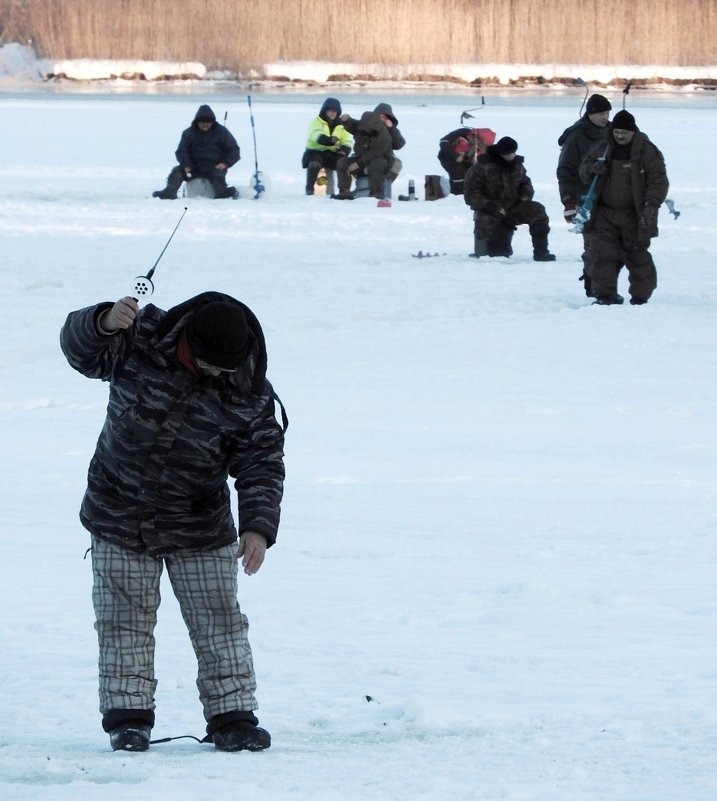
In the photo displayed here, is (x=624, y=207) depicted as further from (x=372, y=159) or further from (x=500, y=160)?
(x=372, y=159)

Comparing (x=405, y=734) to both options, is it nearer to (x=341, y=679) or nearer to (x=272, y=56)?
(x=341, y=679)

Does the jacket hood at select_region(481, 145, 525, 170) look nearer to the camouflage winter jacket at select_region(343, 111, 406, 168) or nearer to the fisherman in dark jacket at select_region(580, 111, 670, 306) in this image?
the fisherman in dark jacket at select_region(580, 111, 670, 306)

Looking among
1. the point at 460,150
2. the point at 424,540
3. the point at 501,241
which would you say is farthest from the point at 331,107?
the point at 424,540

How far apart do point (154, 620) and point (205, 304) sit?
0.69 metres

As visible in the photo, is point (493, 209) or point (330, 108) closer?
point (493, 209)

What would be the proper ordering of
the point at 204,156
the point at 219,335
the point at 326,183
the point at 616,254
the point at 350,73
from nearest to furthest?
the point at 219,335 < the point at 616,254 < the point at 204,156 < the point at 326,183 < the point at 350,73

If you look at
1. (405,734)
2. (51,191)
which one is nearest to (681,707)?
(405,734)

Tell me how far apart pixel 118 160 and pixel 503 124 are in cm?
742

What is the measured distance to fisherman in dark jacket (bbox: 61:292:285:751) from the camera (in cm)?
315

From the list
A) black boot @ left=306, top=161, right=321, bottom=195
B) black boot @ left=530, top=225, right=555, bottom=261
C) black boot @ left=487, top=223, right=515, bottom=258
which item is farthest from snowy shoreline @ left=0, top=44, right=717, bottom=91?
black boot @ left=530, top=225, right=555, bottom=261

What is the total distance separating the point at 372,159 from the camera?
660 inches

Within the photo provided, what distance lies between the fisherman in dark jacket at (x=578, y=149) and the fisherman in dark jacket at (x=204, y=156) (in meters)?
6.15

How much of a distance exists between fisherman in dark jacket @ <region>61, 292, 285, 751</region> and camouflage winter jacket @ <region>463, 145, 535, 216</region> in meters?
8.99

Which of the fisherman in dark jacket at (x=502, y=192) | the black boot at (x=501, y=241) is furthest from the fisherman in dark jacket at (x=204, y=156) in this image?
the fisherman in dark jacket at (x=502, y=192)
